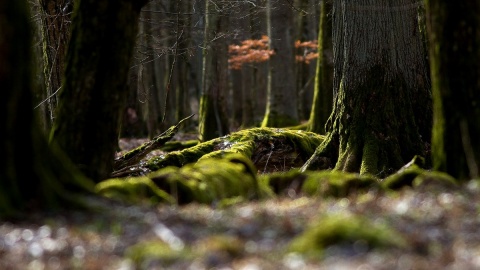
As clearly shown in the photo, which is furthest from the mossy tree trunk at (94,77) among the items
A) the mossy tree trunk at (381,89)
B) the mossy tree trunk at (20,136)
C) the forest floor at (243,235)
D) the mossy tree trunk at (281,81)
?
the mossy tree trunk at (281,81)

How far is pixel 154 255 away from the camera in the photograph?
15.5ft

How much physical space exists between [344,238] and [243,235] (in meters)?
0.94

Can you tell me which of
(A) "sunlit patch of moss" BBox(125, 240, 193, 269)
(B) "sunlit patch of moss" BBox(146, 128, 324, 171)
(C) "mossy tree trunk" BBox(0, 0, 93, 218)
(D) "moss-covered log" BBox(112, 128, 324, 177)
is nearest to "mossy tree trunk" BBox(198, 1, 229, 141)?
(B) "sunlit patch of moss" BBox(146, 128, 324, 171)

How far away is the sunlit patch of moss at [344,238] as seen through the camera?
15.2 feet

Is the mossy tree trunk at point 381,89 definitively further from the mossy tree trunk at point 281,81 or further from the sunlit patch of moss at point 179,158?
the mossy tree trunk at point 281,81

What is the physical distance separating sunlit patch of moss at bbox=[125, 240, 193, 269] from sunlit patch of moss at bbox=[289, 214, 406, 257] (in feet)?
2.39

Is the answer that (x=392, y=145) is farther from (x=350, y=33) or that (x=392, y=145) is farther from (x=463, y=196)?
(x=463, y=196)

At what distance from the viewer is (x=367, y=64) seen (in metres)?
10.9

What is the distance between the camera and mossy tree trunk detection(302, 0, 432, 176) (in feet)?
35.2

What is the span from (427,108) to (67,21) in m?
6.11

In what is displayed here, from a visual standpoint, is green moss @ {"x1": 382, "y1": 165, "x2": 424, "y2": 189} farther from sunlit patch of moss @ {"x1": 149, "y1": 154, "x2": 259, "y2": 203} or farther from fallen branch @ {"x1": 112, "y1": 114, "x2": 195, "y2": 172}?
fallen branch @ {"x1": 112, "y1": 114, "x2": 195, "y2": 172}

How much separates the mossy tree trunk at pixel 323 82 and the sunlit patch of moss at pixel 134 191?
10.3 metres

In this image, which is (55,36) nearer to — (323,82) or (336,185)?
(336,185)

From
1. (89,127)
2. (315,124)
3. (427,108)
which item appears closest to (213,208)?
(89,127)
